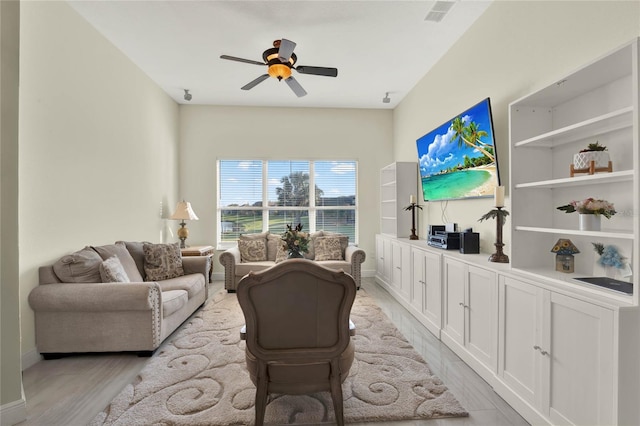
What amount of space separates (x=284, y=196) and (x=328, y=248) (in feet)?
5.04

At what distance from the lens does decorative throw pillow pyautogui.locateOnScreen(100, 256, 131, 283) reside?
2.78m

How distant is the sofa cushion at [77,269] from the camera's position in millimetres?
2686

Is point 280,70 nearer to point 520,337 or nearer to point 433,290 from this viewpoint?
point 433,290

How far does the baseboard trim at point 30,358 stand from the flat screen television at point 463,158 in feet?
14.0

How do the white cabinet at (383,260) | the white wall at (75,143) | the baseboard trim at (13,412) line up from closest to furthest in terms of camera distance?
the baseboard trim at (13,412), the white wall at (75,143), the white cabinet at (383,260)

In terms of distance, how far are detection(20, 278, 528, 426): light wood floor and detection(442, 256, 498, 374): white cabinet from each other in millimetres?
155

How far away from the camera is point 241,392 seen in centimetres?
210

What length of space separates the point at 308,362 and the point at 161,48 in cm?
394

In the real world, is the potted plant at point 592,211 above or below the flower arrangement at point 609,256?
above

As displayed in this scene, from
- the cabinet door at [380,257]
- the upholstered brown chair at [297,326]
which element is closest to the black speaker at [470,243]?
the upholstered brown chair at [297,326]

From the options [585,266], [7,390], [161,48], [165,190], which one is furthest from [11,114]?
[585,266]

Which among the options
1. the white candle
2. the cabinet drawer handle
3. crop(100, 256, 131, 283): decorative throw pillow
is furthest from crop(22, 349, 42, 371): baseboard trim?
the white candle

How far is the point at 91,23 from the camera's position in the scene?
320 cm

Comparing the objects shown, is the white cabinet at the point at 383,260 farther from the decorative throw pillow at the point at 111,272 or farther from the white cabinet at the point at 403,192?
the decorative throw pillow at the point at 111,272
